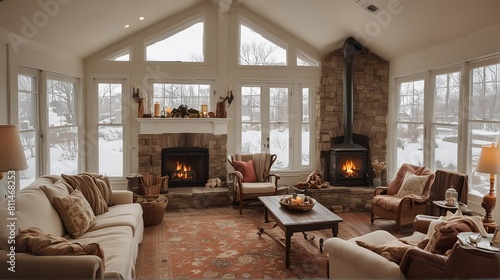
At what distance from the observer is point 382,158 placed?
729 cm

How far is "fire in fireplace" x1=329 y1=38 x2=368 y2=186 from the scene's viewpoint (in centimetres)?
709

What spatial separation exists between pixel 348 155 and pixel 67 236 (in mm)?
4929

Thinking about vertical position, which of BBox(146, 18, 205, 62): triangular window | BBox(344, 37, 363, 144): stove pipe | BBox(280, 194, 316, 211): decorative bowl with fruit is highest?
BBox(146, 18, 205, 62): triangular window

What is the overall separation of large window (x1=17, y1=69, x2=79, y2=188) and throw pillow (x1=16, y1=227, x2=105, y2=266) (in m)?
2.61

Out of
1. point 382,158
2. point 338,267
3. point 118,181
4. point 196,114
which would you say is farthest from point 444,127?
point 118,181

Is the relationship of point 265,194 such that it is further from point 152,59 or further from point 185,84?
point 152,59

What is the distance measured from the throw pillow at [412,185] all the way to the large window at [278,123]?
2396mm

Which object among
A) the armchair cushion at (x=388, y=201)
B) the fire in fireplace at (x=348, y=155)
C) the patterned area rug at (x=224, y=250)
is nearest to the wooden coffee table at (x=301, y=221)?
the patterned area rug at (x=224, y=250)

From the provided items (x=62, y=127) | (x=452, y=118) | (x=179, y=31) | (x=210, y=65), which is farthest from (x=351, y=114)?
(x=62, y=127)

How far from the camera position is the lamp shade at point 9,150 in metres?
3.17

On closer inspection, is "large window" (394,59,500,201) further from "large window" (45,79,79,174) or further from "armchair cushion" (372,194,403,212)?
"large window" (45,79,79,174)

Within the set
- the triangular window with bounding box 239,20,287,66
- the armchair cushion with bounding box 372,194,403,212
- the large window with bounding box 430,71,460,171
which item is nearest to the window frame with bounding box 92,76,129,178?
A: the triangular window with bounding box 239,20,287,66

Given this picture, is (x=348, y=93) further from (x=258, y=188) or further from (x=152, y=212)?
(x=152, y=212)

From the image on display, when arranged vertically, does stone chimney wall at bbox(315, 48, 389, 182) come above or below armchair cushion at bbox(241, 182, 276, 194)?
above
